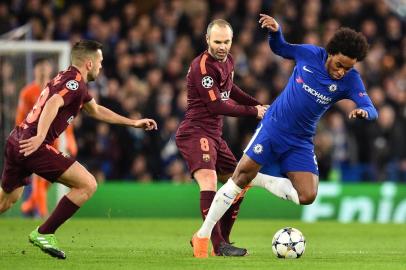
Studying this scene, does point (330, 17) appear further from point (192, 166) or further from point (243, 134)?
point (192, 166)

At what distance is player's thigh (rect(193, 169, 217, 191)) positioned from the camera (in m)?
10.1

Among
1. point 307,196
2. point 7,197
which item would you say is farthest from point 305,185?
point 7,197

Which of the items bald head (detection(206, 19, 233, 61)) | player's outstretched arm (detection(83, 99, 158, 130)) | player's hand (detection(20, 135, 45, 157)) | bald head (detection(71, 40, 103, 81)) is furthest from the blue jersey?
player's hand (detection(20, 135, 45, 157))

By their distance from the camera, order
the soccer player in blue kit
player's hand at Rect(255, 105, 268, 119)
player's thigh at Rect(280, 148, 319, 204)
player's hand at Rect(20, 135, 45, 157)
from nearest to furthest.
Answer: player's hand at Rect(20, 135, 45, 157) → the soccer player in blue kit → player's thigh at Rect(280, 148, 319, 204) → player's hand at Rect(255, 105, 268, 119)

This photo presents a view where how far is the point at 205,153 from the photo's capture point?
10.2 meters

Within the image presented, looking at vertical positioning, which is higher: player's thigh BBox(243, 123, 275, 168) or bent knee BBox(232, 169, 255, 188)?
player's thigh BBox(243, 123, 275, 168)

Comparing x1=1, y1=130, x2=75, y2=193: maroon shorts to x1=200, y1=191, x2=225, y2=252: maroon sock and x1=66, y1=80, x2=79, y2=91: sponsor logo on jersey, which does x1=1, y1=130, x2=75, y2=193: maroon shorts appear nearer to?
x1=66, y1=80, x2=79, y2=91: sponsor logo on jersey

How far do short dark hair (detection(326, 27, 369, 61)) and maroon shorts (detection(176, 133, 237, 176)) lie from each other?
1.63m

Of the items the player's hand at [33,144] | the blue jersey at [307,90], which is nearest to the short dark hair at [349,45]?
the blue jersey at [307,90]

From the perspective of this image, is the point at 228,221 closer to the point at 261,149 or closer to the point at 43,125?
the point at 261,149

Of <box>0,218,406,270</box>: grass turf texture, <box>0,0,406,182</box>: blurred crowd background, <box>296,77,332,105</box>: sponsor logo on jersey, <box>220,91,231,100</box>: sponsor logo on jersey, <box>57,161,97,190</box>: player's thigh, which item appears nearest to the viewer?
<box>0,218,406,270</box>: grass turf texture

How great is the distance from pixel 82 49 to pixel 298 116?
2197 mm

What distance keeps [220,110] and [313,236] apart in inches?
172

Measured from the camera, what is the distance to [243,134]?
1866 centimetres
